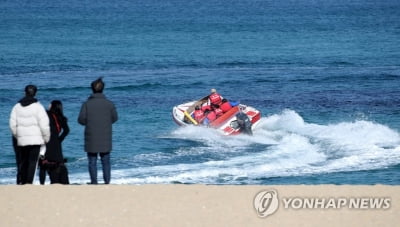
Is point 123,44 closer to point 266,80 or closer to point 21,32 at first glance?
point 21,32

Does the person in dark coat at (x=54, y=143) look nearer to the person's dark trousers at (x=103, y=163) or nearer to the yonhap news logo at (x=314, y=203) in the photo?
the person's dark trousers at (x=103, y=163)

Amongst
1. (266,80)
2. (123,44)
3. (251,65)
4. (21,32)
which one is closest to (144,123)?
(266,80)

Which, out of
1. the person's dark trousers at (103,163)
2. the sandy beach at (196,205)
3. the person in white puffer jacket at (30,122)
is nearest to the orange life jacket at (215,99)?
the person's dark trousers at (103,163)

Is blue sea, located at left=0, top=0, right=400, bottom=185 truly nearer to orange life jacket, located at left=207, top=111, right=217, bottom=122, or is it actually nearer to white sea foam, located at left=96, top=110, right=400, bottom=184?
white sea foam, located at left=96, top=110, right=400, bottom=184

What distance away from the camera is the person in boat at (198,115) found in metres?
37.1

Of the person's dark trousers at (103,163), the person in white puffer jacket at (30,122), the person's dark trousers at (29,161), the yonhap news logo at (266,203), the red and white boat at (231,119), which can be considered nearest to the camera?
the yonhap news logo at (266,203)

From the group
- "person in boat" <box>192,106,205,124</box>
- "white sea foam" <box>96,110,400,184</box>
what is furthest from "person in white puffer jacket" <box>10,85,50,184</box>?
"person in boat" <box>192,106,205,124</box>

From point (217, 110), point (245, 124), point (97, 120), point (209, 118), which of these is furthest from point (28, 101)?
point (217, 110)

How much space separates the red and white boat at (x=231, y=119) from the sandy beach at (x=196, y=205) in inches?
874

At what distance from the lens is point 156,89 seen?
2148 inches

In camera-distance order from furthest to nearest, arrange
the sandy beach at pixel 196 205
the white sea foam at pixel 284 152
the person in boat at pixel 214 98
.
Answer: the person in boat at pixel 214 98 < the white sea foam at pixel 284 152 < the sandy beach at pixel 196 205

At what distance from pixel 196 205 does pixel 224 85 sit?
45.0m

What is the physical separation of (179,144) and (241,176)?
698 cm

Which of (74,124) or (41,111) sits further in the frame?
(74,124)
